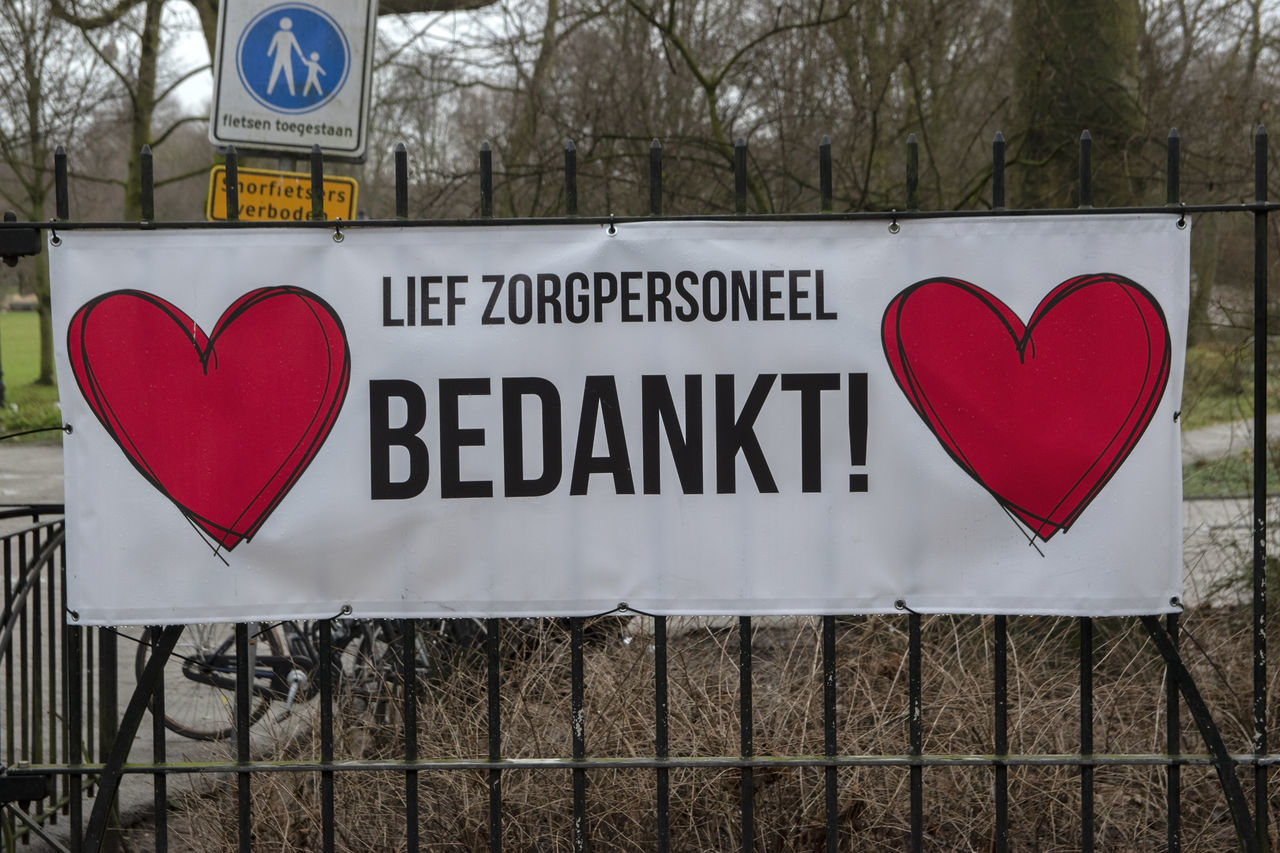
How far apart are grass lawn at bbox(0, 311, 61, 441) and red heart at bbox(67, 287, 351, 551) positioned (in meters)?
7.64

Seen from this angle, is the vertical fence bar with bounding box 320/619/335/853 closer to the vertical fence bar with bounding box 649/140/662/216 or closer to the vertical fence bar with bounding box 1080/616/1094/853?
the vertical fence bar with bounding box 649/140/662/216

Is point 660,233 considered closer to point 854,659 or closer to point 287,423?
point 287,423

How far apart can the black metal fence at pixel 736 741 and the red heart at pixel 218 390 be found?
0.79 ft

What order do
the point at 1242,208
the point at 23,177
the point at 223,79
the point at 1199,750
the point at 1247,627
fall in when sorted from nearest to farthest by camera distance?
the point at 1242,208
the point at 1199,750
the point at 1247,627
the point at 223,79
the point at 23,177

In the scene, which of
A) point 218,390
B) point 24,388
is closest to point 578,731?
point 218,390

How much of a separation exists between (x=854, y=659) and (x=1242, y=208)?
1.84 m

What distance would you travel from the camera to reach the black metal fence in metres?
3.13

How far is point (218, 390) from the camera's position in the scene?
307 cm

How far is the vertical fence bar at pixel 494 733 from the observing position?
3094 millimetres

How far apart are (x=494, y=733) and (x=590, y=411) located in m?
0.86

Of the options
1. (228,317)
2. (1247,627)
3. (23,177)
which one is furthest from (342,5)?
(23,177)

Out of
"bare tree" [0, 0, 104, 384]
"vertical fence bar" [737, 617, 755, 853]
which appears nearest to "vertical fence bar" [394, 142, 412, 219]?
"vertical fence bar" [737, 617, 755, 853]

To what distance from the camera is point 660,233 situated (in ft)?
10.1

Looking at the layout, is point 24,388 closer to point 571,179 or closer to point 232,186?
point 232,186
